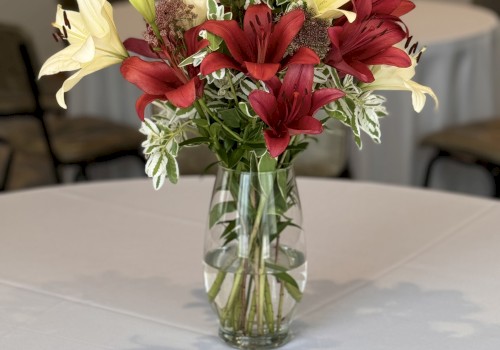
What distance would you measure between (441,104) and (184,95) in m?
2.69

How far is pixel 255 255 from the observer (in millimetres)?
1257

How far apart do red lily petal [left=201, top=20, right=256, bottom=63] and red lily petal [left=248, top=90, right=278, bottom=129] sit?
41 millimetres

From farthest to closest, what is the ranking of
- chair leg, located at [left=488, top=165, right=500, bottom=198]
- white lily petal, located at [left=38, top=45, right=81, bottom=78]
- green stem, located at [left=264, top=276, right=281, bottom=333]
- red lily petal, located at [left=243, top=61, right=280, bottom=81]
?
1. chair leg, located at [left=488, top=165, right=500, bottom=198]
2. green stem, located at [left=264, top=276, right=281, bottom=333]
3. white lily petal, located at [left=38, top=45, right=81, bottom=78]
4. red lily petal, located at [left=243, top=61, right=280, bottom=81]

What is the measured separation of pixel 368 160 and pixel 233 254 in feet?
7.67

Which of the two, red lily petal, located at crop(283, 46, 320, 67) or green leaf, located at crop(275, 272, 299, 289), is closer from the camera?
red lily petal, located at crop(283, 46, 320, 67)

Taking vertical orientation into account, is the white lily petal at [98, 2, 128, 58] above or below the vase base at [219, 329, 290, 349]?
above

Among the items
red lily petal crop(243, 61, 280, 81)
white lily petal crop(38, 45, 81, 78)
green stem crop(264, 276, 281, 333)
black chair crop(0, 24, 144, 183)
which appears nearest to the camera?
red lily petal crop(243, 61, 280, 81)

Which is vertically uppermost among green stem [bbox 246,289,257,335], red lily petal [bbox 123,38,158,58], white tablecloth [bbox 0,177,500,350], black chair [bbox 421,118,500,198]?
red lily petal [bbox 123,38,158,58]

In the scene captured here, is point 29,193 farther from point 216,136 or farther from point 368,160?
point 368,160

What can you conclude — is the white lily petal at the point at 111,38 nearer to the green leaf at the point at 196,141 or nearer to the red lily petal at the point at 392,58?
the green leaf at the point at 196,141

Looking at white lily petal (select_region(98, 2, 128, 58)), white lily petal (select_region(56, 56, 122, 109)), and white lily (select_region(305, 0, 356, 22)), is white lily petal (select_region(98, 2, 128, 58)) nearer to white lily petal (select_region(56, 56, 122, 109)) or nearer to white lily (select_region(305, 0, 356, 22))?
white lily petal (select_region(56, 56, 122, 109))

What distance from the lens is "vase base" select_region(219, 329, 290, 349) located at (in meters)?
1.29

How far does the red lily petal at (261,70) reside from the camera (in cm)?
105

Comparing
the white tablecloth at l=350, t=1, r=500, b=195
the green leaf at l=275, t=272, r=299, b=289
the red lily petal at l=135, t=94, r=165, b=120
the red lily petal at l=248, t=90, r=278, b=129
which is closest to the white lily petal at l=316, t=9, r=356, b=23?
the red lily petal at l=248, t=90, r=278, b=129
